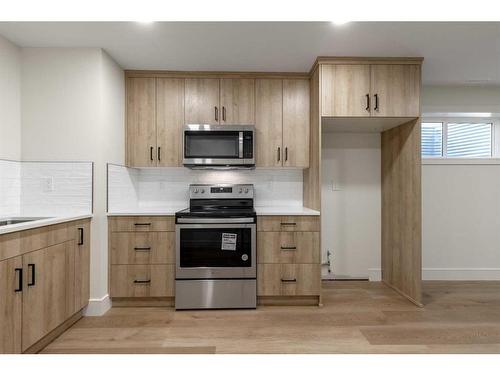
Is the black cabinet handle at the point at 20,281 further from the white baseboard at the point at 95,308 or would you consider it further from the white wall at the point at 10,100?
the white wall at the point at 10,100

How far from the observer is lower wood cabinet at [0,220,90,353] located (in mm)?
1663

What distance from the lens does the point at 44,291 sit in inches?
76.5

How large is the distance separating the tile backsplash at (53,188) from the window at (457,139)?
3.59 metres

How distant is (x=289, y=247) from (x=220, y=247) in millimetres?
605

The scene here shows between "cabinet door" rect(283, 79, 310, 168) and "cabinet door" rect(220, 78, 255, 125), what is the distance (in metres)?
0.34

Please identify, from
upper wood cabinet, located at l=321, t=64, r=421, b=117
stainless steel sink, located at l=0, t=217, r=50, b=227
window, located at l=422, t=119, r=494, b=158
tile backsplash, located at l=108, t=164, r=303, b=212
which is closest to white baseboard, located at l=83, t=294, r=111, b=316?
stainless steel sink, located at l=0, t=217, r=50, b=227

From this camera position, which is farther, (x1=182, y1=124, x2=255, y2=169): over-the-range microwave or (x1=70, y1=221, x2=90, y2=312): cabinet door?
(x1=182, y1=124, x2=255, y2=169): over-the-range microwave

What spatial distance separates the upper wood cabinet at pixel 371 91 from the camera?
2.75 m

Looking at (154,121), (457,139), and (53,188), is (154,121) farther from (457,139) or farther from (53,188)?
(457,139)

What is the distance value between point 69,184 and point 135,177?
0.82 meters

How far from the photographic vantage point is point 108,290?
8.85 feet

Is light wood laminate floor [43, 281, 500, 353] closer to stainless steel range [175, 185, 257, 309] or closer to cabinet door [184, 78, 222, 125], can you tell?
stainless steel range [175, 185, 257, 309]

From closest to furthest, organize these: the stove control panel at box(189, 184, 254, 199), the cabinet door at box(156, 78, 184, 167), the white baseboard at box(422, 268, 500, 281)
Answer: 1. the cabinet door at box(156, 78, 184, 167)
2. the stove control panel at box(189, 184, 254, 199)
3. the white baseboard at box(422, 268, 500, 281)
